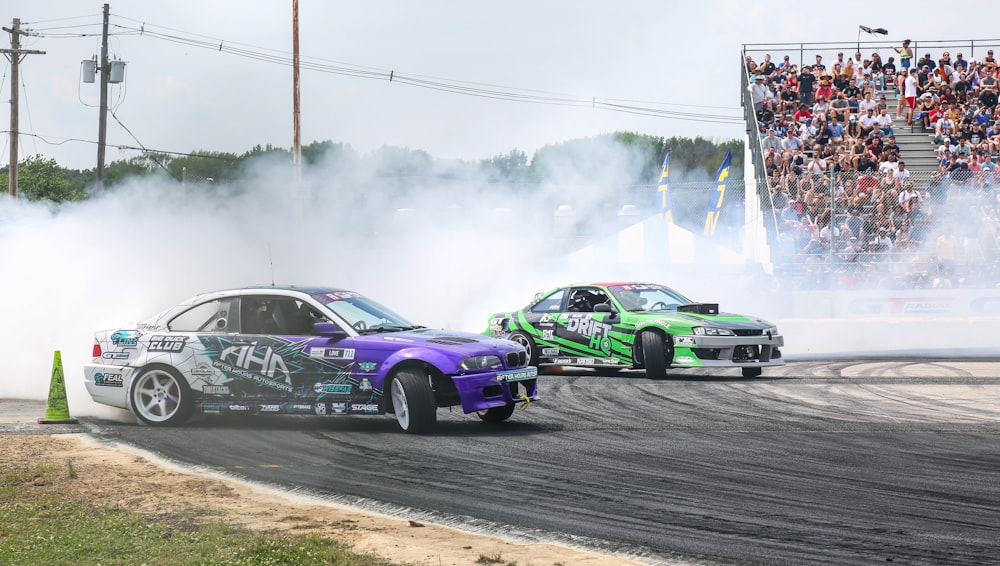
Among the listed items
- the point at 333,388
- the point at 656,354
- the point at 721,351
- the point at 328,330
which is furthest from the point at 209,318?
the point at 721,351

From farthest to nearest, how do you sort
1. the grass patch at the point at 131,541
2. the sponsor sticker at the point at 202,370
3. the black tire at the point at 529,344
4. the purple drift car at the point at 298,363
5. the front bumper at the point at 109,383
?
1. the black tire at the point at 529,344
2. the front bumper at the point at 109,383
3. the sponsor sticker at the point at 202,370
4. the purple drift car at the point at 298,363
5. the grass patch at the point at 131,541

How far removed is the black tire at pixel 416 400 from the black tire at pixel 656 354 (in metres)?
5.39

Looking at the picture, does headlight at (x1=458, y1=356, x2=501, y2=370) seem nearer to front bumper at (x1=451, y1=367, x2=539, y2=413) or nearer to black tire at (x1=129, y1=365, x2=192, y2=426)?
front bumper at (x1=451, y1=367, x2=539, y2=413)

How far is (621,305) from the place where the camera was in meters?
15.4

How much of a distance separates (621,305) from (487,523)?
30.0 ft

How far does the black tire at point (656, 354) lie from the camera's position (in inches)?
574

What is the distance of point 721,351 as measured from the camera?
1445cm

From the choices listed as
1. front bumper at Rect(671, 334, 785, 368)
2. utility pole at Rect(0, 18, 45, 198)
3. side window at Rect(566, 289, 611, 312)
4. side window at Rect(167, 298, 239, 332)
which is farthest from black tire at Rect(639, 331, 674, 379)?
utility pole at Rect(0, 18, 45, 198)

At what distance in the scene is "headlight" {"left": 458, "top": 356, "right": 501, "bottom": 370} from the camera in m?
9.84

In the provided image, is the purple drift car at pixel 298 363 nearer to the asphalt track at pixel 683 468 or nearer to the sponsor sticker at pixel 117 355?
the sponsor sticker at pixel 117 355

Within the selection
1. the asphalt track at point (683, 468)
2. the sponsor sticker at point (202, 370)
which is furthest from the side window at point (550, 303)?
the sponsor sticker at point (202, 370)

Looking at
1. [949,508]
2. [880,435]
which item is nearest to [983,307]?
[880,435]

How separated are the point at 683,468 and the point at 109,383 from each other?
5994 mm

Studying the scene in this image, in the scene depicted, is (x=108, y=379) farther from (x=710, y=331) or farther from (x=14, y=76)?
(x=14, y=76)
